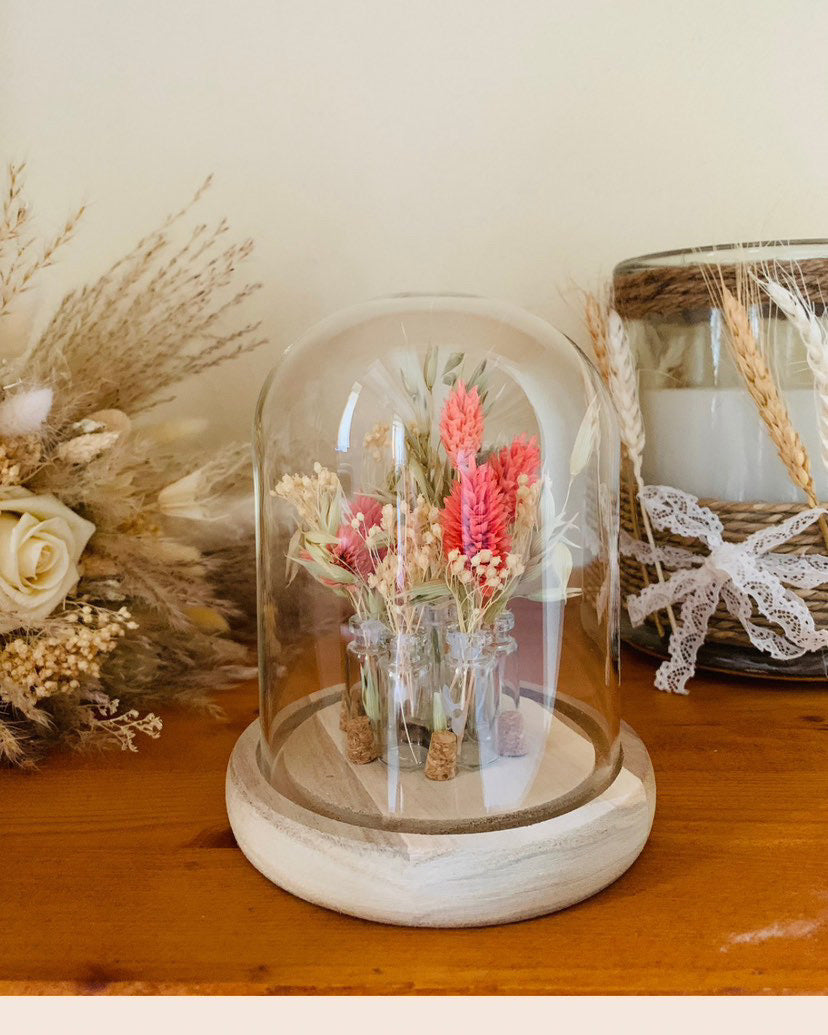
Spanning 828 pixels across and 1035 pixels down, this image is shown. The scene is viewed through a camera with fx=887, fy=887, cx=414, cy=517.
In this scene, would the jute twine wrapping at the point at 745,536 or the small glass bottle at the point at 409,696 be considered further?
the jute twine wrapping at the point at 745,536

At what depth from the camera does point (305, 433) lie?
1.90ft

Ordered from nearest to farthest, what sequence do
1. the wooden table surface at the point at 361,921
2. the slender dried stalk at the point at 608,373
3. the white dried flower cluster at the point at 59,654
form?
the wooden table surface at the point at 361,921, the white dried flower cluster at the point at 59,654, the slender dried stalk at the point at 608,373

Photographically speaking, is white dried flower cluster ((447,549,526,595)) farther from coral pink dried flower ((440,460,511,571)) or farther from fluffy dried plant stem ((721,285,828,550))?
fluffy dried plant stem ((721,285,828,550))

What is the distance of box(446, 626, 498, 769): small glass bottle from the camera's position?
1.72ft

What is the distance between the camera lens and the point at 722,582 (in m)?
0.72

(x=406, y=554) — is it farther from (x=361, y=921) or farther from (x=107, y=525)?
(x=107, y=525)

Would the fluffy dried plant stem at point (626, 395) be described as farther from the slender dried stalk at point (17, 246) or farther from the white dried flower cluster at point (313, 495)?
the slender dried stalk at point (17, 246)

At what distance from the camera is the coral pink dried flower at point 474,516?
50 cm

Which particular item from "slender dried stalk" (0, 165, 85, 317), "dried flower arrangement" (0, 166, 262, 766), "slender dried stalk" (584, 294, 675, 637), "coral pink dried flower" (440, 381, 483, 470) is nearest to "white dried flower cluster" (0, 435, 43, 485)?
"dried flower arrangement" (0, 166, 262, 766)

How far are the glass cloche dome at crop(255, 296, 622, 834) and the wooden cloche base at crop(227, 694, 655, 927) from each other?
0.7 inches

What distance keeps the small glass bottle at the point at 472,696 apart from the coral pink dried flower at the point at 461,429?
0.10 metres

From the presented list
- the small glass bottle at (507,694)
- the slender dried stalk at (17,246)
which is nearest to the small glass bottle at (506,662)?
the small glass bottle at (507,694)
